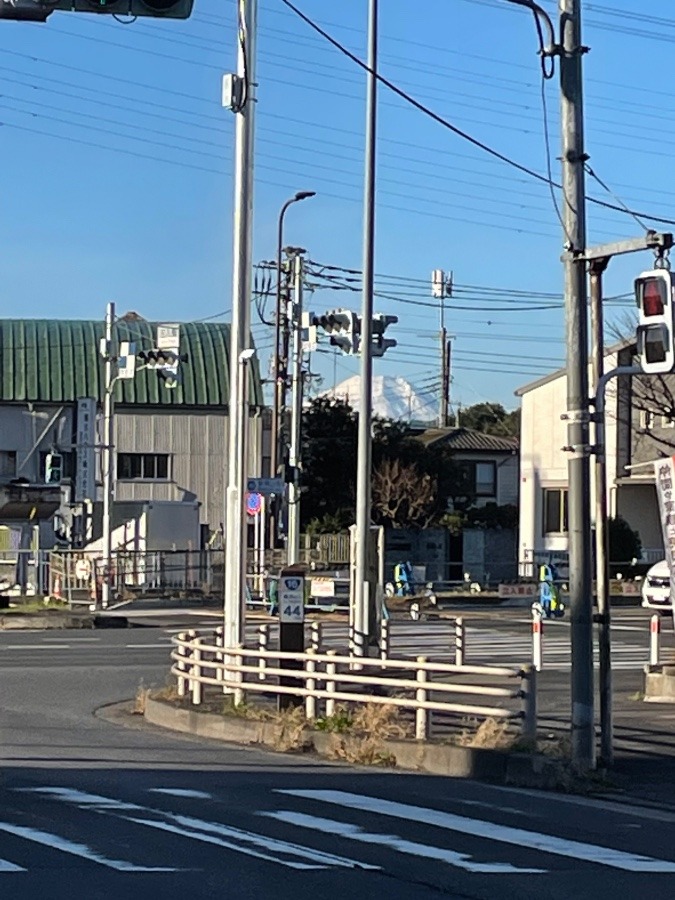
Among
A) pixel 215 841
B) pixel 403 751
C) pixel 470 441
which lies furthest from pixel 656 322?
pixel 470 441

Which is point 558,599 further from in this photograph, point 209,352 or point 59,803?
point 209,352

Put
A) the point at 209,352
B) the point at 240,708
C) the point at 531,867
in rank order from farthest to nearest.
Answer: the point at 209,352 < the point at 240,708 < the point at 531,867

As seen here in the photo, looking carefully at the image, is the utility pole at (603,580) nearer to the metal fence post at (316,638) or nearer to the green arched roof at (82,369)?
the metal fence post at (316,638)

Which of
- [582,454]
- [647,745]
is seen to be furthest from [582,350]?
[647,745]

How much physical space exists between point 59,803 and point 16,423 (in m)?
57.3

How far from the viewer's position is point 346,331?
94.4 ft

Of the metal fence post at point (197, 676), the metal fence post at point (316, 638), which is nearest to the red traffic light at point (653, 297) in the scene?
the metal fence post at point (316, 638)

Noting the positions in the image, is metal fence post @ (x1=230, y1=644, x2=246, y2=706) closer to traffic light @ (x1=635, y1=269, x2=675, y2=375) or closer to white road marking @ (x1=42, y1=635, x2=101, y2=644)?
traffic light @ (x1=635, y1=269, x2=675, y2=375)

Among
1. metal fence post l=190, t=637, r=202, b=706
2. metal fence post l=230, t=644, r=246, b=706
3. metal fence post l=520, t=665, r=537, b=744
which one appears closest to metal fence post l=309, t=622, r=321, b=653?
metal fence post l=230, t=644, r=246, b=706

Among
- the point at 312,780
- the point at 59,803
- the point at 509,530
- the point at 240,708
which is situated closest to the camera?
the point at 59,803

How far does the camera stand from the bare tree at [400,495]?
6588 centimetres

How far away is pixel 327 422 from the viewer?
7025cm

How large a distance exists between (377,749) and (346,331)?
14786 millimetres

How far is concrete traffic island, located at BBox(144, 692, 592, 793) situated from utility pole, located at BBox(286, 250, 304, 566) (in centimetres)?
1256
